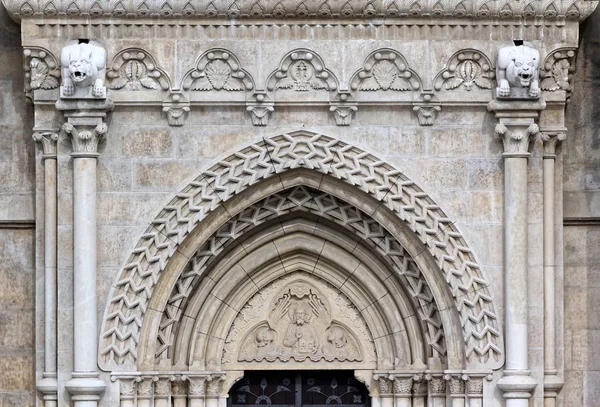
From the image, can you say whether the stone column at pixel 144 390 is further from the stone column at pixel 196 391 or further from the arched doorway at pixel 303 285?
the stone column at pixel 196 391

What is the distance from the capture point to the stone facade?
16203 millimetres

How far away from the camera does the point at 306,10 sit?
1622 cm

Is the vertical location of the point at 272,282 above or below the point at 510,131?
below

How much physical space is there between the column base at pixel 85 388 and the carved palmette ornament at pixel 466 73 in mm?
4089

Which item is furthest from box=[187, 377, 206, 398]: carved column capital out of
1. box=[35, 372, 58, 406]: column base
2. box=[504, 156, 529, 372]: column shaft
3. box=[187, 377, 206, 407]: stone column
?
box=[504, 156, 529, 372]: column shaft

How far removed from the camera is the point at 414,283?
1681cm

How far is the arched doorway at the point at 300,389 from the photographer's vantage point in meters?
17.3

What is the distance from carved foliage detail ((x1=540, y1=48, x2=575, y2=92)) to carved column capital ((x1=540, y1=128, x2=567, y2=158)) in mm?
383

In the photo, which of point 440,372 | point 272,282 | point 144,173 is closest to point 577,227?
point 440,372

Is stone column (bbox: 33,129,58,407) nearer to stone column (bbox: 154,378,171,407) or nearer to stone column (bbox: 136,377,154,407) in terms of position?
stone column (bbox: 136,377,154,407)

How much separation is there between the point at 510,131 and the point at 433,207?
0.98 metres

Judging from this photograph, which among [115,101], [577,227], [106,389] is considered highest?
[115,101]

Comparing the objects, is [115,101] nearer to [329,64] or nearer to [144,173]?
[144,173]

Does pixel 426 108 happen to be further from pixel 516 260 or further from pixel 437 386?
pixel 437 386
